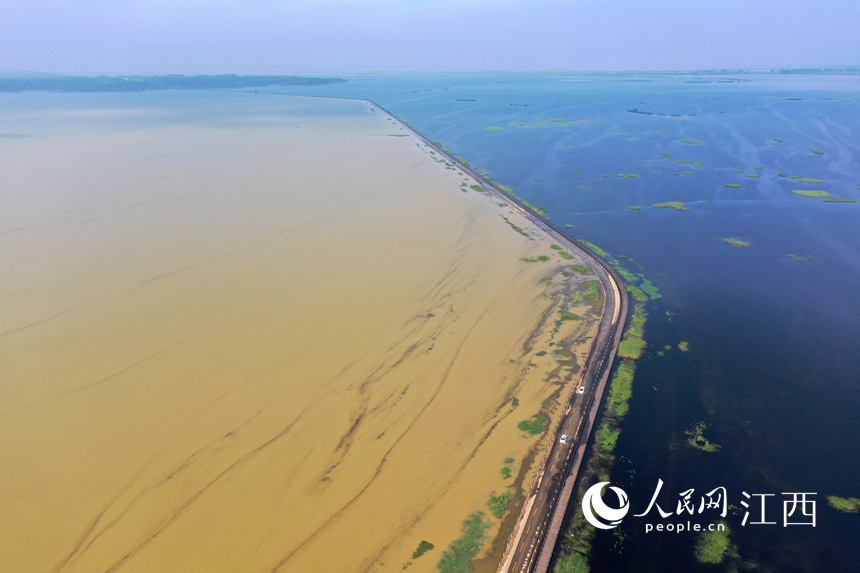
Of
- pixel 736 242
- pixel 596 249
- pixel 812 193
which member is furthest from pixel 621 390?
pixel 812 193

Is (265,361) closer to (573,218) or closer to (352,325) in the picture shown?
(352,325)

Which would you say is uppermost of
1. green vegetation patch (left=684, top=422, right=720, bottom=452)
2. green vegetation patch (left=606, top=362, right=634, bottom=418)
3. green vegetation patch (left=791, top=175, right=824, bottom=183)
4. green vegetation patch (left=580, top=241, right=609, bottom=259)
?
green vegetation patch (left=791, top=175, right=824, bottom=183)

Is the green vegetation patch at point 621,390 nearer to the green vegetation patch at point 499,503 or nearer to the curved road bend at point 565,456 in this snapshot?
the curved road bend at point 565,456

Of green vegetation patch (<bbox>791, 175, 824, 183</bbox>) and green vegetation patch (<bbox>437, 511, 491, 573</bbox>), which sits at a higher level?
green vegetation patch (<bbox>791, 175, 824, 183</bbox>)

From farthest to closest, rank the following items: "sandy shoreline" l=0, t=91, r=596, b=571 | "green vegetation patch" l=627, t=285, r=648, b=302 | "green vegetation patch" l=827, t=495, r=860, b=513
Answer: "green vegetation patch" l=627, t=285, r=648, b=302
"green vegetation patch" l=827, t=495, r=860, b=513
"sandy shoreline" l=0, t=91, r=596, b=571

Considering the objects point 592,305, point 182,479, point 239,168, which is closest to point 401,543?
point 182,479

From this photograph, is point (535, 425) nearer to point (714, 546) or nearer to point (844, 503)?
point (714, 546)

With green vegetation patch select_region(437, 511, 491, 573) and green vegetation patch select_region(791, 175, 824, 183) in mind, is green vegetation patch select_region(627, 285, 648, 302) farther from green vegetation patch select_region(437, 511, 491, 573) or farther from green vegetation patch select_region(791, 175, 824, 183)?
green vegetation patch select_region(791, 175, 824, 183)

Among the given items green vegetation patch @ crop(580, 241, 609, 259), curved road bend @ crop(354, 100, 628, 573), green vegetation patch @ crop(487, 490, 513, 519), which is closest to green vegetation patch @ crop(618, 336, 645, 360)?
curved road bend @ crop(354, 100, 628, 573)
